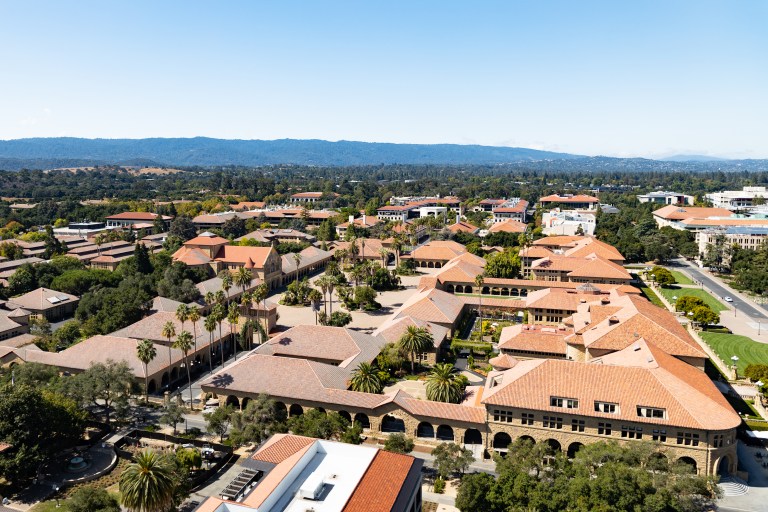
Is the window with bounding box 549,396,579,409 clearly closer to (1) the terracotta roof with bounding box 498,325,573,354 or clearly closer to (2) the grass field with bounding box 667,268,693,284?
(1) the terracotta roof with bounding box 498,325,573,354

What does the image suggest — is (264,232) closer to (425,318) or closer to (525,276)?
(525,276)

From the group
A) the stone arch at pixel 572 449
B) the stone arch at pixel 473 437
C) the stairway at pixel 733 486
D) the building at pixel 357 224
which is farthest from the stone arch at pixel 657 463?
the building at pixel 357 224

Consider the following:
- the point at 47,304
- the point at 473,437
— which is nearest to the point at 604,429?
the point at 473,437

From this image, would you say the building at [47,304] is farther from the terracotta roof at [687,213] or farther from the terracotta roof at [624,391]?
the terracotta roof at [687,213]

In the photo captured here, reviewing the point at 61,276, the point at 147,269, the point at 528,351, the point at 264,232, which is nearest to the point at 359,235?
the point at 264,232

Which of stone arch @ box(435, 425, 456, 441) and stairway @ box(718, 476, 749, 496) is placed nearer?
stairway @ box(718, 476, 749, 496)

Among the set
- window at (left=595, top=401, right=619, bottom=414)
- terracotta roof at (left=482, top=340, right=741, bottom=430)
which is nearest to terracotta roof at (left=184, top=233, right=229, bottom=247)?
terracotta roof at (left=482, top=340, right=741, bottom=430)
